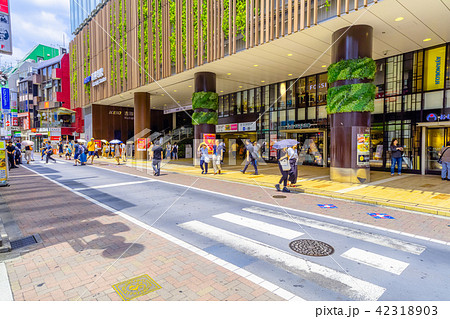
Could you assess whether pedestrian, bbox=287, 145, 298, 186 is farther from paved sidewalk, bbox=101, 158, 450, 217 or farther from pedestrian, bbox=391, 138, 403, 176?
pedestrian, bbox=391, 138, 403, 176

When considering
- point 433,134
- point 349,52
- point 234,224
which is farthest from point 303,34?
point 234,224

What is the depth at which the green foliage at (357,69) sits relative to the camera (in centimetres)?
1125

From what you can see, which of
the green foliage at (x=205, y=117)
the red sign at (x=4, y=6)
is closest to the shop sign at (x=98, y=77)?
the green foliage at (x=205, y=117)

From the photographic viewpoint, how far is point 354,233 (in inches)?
213

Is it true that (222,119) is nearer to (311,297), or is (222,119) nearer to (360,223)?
(360,223)

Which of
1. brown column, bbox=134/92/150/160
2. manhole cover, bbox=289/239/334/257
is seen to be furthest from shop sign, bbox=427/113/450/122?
brown column, bbox=134/92/150/160

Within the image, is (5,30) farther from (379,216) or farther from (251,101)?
(251,101)

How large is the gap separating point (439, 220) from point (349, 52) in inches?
314

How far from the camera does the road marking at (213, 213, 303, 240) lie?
5309 mm

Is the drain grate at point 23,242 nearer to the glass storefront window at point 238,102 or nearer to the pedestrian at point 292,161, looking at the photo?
the pedestrian at point 292,161

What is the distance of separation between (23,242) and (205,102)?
1455 cm

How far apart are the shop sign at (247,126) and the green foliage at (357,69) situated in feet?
38.8

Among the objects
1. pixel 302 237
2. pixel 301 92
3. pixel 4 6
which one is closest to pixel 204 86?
pixel 301 92

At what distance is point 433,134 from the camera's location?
1383 cm
